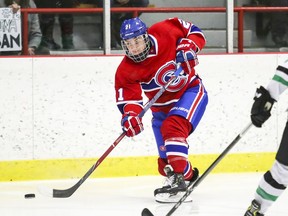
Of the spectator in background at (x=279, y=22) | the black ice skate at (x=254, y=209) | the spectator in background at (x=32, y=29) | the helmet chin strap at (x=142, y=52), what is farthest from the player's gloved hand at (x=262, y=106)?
the spectator in background at (x=279, y=22)

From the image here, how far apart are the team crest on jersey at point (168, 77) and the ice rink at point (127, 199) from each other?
0.65 meters

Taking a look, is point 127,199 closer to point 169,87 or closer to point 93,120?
point 169,87

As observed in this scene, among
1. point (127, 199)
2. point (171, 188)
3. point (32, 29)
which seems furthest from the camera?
point (32, 29)

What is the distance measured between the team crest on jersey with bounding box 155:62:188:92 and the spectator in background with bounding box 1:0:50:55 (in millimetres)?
1275

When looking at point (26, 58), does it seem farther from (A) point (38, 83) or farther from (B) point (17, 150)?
(B) point (17, 150)

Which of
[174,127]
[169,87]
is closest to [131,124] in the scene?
[174,127]

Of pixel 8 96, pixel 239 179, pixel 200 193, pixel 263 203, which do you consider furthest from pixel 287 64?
pixel 8 96

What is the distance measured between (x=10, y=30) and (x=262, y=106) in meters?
2.81

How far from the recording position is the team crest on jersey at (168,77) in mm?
5109

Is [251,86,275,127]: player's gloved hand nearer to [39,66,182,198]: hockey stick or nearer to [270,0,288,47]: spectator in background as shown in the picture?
[39,66,182,198]: hockey stick

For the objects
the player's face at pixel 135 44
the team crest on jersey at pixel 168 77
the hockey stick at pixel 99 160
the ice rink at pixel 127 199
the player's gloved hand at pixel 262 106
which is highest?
the player's face at pixel 135 44

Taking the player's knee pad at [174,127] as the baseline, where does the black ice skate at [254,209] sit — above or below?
below

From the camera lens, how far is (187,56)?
4.97 m

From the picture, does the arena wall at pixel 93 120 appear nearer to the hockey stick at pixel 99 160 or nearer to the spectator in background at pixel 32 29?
the spectator in background at pixel 32 29
